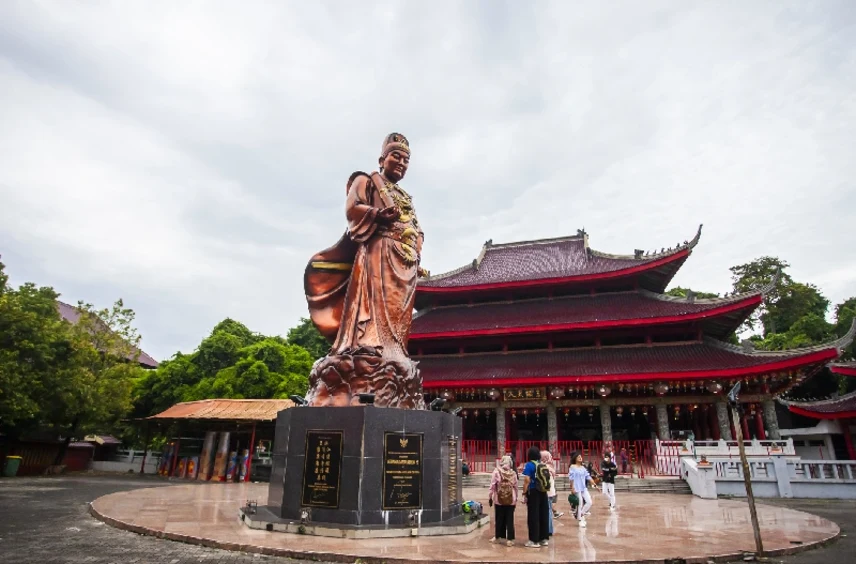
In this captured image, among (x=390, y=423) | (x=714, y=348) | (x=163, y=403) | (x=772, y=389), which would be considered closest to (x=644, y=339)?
(x=714, y=348)

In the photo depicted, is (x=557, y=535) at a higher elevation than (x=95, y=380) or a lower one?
lower

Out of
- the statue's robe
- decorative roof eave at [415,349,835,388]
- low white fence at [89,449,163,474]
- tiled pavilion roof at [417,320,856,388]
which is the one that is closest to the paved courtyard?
the statue's robe

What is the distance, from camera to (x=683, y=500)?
14617mm

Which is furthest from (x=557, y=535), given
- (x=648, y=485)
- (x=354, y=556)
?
(x=648, y=485)

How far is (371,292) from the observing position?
936cm

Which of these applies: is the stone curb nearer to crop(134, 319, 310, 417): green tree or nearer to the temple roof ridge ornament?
the temple roof ridge ornament

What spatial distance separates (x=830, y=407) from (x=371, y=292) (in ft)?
85.1

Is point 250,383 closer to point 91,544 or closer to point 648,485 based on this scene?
point 648,485

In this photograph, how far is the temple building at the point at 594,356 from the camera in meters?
21.5

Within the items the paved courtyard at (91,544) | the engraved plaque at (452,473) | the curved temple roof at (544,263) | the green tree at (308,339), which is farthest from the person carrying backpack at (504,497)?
the green tree at (308,339)

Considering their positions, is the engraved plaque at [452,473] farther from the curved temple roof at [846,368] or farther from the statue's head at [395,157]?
the curved temple roof at [846,368]

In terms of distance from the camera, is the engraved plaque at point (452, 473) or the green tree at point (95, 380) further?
the green tree at point (95, 380)

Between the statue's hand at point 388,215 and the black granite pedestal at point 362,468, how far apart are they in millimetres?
3413

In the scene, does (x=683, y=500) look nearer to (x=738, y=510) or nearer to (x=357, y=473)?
(x=738, y=510)
